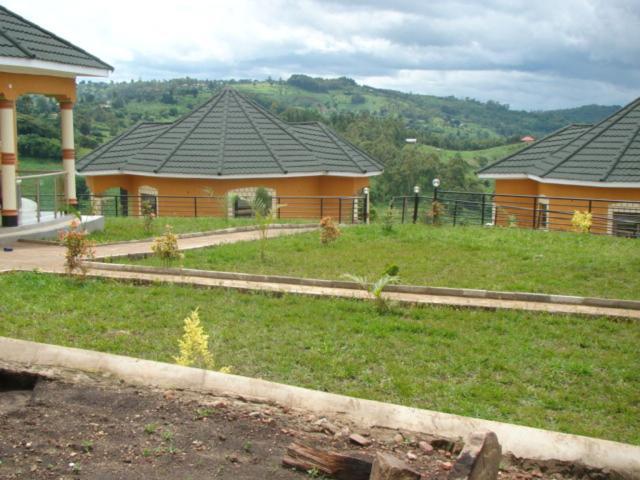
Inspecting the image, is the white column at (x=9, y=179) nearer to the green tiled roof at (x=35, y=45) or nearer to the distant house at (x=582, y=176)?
the green tiled roof at (x=35, y=45)

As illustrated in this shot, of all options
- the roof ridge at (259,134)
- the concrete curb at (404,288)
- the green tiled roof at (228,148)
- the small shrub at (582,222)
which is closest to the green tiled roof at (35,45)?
the concrete curb at (404,288)

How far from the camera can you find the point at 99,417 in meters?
4.63

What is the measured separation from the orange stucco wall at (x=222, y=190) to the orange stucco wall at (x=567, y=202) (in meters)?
5.79

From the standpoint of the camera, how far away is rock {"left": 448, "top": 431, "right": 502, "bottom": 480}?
3.58 metres

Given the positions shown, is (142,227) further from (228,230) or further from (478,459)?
(478,459)

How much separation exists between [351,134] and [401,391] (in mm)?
47813

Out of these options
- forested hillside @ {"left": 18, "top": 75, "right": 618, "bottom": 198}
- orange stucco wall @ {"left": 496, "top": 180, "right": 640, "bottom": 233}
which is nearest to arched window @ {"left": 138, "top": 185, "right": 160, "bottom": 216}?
forested hillside @ {"left": 18, "top": 75, "right": 618, "bottom": 198}

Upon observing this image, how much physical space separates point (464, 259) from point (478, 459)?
10087 mm

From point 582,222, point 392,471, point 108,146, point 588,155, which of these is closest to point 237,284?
point 392,471

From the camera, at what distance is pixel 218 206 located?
79.7 feet

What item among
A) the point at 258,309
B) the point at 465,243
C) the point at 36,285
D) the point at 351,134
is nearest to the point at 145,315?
the point at 258,309

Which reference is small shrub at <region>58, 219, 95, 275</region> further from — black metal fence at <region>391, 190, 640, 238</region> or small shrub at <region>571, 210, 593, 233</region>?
small shrub at <region>571, 210, 593, 233</region>

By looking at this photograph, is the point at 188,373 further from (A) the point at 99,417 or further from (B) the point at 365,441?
(B) the point at 365,441

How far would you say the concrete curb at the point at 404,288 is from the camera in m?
10.1
